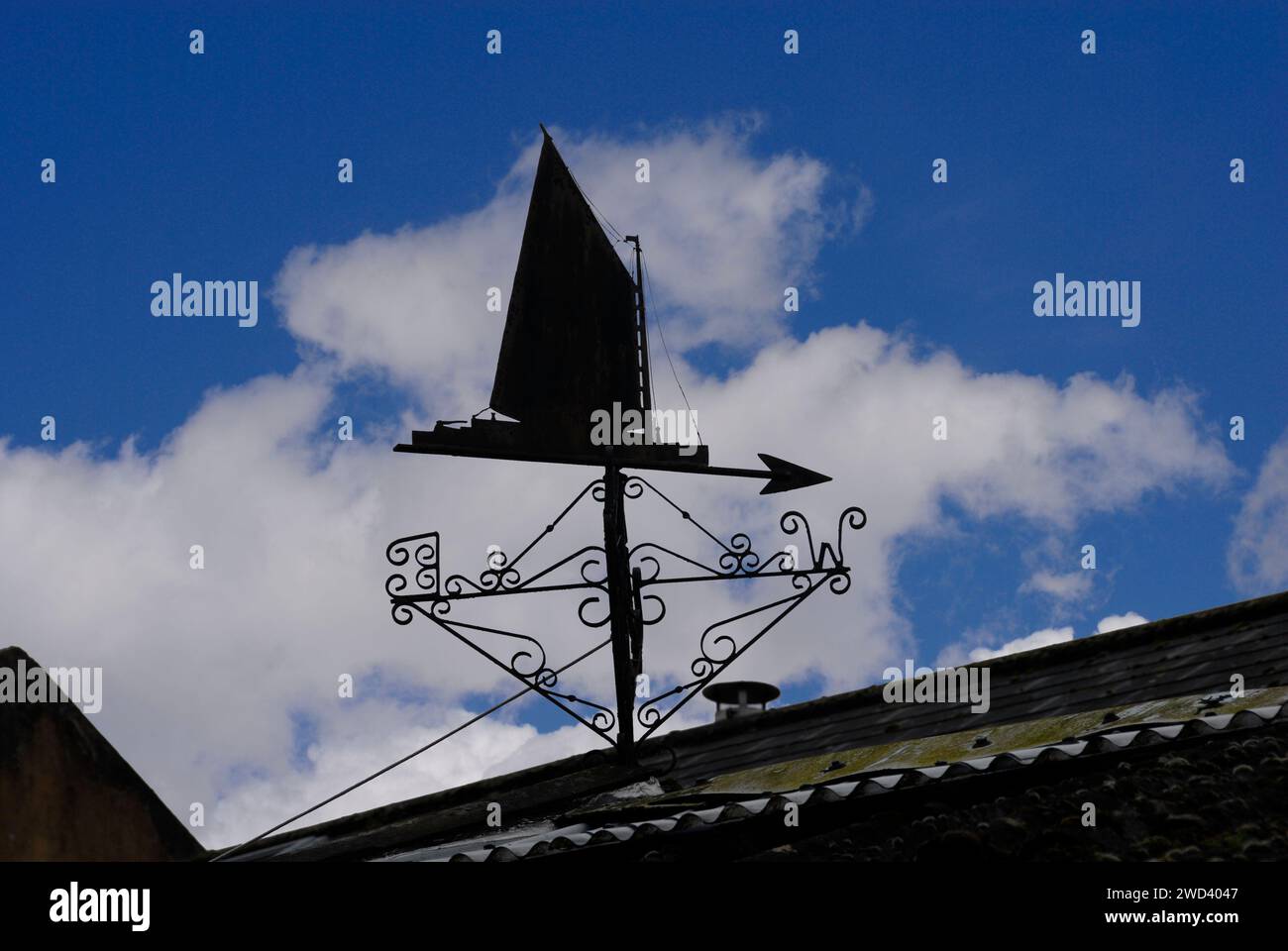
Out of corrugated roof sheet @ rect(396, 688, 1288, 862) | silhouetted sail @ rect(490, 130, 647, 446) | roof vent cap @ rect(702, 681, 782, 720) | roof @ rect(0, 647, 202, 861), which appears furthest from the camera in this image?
roof vent cap @ rect(702, 681, 782, 720)

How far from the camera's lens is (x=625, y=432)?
912 cm

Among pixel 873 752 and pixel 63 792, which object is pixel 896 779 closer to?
pixel 873 752

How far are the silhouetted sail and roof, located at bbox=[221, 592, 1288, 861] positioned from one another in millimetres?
2071

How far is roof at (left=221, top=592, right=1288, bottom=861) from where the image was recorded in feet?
17.9

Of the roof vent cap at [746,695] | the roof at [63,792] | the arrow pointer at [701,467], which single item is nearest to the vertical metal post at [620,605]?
the arrow pointer at [701,467]

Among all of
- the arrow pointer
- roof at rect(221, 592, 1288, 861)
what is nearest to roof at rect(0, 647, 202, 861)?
roof at rect(221, 592, 1288, 861)

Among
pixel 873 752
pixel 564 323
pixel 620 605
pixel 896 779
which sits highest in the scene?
pixel 564 323

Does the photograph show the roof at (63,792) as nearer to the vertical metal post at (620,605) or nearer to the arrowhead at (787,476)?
the vertical metal post at (620,605)

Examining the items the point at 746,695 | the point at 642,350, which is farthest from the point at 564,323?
the point at 746,695

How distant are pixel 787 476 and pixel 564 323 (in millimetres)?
1642

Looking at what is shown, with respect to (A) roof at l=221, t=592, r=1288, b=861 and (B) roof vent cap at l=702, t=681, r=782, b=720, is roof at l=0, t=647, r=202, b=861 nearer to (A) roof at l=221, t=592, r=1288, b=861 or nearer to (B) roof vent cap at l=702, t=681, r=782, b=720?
(A) roof at l=221, t=592, r=1288, b=861

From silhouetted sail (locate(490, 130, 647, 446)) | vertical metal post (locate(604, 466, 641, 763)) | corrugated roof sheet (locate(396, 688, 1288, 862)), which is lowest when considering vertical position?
corrugated roof sheet (locate(396, 688, 1288, 862))

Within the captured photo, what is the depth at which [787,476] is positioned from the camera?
29.3 ft
